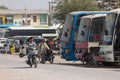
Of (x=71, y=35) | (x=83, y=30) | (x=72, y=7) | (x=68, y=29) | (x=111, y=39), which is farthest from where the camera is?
(x=72, y=7)

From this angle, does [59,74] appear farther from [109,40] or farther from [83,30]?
[83,30]

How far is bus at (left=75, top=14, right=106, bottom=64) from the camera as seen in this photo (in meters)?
27.5

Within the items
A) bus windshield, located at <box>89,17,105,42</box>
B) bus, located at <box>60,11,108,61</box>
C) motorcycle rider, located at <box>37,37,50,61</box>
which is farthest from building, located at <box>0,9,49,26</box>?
bus windshield, located at <box>89,17,105,42</box>

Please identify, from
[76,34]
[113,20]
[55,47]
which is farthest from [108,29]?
[55,47]

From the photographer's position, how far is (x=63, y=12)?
5369cm

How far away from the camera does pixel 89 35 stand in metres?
27.9

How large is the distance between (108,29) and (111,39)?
0.61 meters

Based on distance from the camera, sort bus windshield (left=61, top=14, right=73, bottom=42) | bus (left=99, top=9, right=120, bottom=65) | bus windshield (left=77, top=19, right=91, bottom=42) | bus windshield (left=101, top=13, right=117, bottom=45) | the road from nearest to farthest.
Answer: the road, bus (left=99, top=9, right=120, bottom=65), bus windshield (left=101, top=13, right=117, bottom=45), bus windshield (left=77, top=19, right=91, bottom=42), bus windshield (left=61, top=14, right=73, bottom=42)

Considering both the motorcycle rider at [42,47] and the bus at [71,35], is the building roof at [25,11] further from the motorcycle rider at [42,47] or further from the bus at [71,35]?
the bus at [71,35]

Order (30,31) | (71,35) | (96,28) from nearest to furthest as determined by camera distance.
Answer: (96,28) < (71,35) < (30,31)

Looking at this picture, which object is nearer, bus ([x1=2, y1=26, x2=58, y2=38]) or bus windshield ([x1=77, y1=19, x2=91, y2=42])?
bus windshield ([x1=77, y1=19, x2=91, y2=42])

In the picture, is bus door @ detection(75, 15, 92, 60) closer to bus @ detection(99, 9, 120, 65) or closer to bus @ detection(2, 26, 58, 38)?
bus @ detection(99, 9, 120, 65)

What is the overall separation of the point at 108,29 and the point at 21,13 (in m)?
93.0

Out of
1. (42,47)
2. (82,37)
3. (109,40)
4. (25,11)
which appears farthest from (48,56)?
(25,11)
